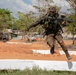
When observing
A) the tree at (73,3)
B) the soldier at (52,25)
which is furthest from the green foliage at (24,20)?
the soldier at (52,25)

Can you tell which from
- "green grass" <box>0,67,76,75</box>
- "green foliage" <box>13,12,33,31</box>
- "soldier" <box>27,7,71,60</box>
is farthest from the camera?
"green foliage" <box>13,12,33,31</box>

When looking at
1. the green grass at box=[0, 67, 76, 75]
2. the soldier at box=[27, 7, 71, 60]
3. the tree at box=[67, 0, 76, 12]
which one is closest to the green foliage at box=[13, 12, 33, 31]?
the tree at box=[67, 0, 76, 12]

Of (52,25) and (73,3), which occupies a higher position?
(73,3)

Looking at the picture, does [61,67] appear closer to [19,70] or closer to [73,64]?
[73,64]

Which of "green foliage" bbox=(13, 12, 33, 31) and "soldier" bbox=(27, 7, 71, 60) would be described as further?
"green foliage" bbox=(13, 12, 33, 31)

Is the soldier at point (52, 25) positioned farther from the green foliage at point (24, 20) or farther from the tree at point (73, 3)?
the green foliage at point (24, 20)

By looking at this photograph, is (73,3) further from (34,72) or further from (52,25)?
(34,72)

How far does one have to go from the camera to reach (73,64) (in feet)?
31.4

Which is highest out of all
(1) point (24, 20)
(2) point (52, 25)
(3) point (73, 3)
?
(3) point (73, 3)

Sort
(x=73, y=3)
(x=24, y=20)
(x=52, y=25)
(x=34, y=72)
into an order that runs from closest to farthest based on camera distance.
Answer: (x=34, y=72)
(x=52, y=25)
(x=73, y=3)
(x=24, y=20)

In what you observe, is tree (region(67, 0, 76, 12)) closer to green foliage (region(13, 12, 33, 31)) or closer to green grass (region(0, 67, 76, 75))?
green foliage (region(13, 12, 33, 31))

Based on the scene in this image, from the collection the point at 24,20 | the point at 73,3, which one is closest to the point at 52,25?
the point at 73,3

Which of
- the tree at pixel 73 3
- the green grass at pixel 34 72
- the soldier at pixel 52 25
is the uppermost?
the tree at pixel 73 3

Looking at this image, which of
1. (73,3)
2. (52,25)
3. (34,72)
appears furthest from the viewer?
(73,3)
